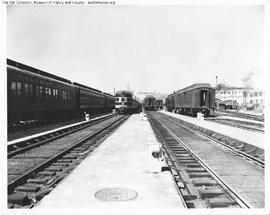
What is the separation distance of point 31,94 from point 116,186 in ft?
38.8

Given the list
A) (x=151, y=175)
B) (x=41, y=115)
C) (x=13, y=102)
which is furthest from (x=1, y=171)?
(x=41, y=115)

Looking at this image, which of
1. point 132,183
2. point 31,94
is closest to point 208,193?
point 132,183

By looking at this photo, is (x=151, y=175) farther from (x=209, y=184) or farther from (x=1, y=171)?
(x=1, y=171)

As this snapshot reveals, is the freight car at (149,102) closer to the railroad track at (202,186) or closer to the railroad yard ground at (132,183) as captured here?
the railroad yard ground at (132,183)

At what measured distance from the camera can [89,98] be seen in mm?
35781

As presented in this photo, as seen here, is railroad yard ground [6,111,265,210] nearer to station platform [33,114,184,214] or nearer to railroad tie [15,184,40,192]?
station platform [33,114,184,214]

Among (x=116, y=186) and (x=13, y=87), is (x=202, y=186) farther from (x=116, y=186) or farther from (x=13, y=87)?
(x=13, y=87)

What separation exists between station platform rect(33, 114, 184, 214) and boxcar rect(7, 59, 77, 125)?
6617 millimetres

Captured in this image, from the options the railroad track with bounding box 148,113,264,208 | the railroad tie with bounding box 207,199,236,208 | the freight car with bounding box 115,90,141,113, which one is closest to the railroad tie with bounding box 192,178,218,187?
the railroad track with bounding box 148,113,264,208

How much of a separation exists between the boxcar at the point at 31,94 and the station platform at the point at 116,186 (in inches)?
261

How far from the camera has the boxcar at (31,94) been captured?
14367 millimetres

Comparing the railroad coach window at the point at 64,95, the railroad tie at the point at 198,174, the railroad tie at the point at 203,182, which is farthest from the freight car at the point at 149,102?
the railroad tie at the point at 203,182

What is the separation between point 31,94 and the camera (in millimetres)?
16859

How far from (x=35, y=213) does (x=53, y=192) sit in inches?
47.9
